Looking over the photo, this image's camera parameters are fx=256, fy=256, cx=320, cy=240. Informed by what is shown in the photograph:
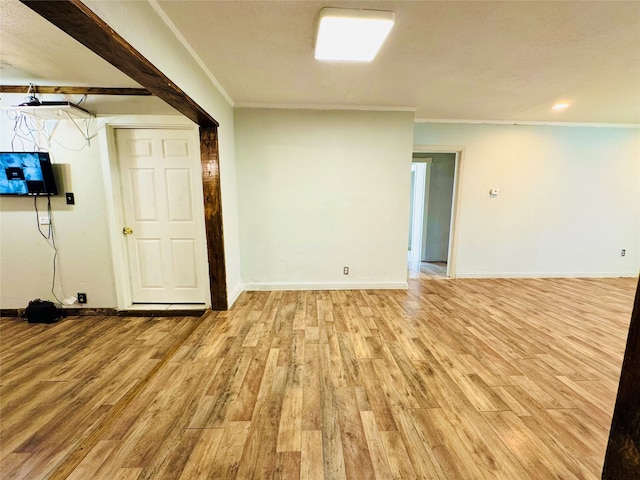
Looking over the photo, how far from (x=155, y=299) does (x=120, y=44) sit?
8.87ft

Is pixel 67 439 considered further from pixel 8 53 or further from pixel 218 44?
pixel 8 53

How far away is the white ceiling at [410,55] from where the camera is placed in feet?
5.38

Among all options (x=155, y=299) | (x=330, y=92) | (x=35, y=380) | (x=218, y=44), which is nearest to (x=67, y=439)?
(x=35, y=380)

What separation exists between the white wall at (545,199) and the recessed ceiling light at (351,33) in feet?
7.59

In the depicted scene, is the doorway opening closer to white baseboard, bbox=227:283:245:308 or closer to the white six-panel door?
white baseboard, bbox=227:283:245:308

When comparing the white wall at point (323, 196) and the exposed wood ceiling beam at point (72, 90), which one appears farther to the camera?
the white wall at point (323, 196)

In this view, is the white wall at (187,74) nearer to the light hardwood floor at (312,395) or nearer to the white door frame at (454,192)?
the light hardwood floor at (312,395)

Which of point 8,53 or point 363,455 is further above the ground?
point 8,53

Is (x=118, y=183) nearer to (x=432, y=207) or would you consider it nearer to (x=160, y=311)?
(x=160, y=311)

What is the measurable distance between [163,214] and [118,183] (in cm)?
56

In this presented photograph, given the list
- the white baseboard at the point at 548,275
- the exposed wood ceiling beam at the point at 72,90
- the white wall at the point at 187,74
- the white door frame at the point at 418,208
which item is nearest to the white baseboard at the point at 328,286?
the white wall at the point at 187,74

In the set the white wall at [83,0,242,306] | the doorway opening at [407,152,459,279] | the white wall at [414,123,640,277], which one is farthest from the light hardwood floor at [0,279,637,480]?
the doorway opening at [407,152,459,279]

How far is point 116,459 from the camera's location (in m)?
1.27

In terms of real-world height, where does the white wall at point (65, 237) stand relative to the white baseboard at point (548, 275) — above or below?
above
